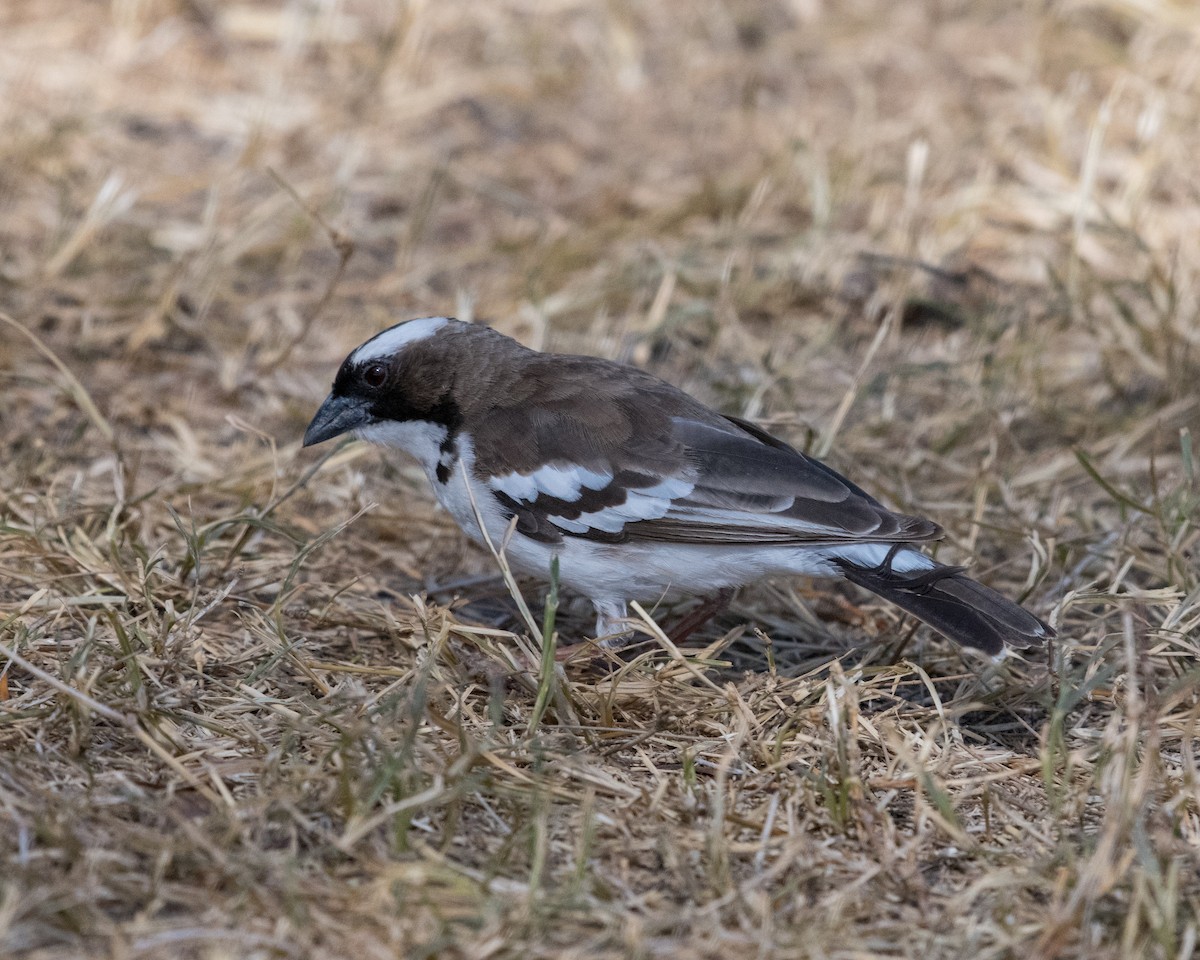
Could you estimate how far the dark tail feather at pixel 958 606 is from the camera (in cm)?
422

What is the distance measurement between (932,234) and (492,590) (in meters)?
3.81

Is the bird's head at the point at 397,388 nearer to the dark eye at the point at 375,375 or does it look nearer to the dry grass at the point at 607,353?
the dark eye at the point at 375,375

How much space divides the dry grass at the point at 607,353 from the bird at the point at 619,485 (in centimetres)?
32

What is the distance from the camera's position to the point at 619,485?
482cm

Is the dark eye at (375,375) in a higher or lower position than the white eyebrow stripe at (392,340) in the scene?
lower

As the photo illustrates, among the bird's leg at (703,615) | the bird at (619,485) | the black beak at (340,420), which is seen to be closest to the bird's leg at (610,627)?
the bird at (619,485)

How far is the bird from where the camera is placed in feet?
14.9

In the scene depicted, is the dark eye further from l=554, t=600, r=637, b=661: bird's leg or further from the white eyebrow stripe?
l=554, t=600, r=637, b=661: bird's leg

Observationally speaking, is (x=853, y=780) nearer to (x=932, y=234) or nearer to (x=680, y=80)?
(x=932, y=234)

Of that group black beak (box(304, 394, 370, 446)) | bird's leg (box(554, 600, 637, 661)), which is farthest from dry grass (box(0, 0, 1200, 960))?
black beak (box(304, 394, 370, 446))

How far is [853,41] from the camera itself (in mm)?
10562

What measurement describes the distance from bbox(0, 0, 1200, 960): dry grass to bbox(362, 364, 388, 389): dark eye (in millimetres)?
519

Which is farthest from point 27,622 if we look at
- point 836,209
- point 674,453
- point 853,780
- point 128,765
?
point 836,209

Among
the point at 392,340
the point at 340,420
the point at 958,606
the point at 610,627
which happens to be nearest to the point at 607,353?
the point at 392,340
